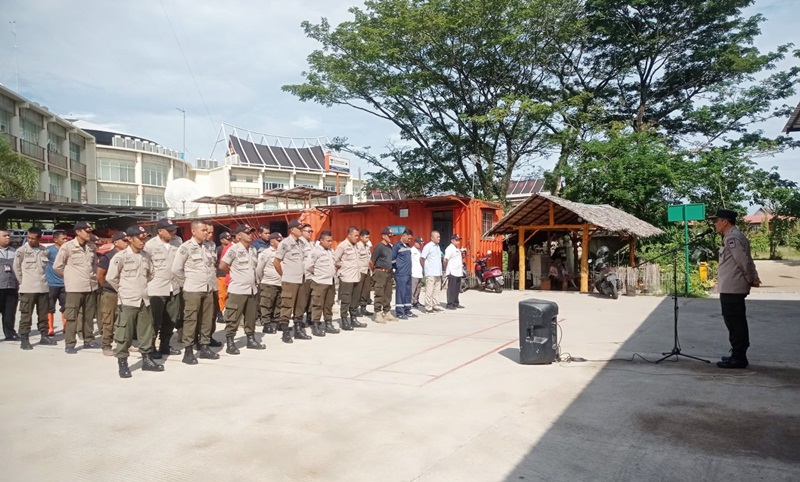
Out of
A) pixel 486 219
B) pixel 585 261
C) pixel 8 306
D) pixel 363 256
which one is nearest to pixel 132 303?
pixel 8 306

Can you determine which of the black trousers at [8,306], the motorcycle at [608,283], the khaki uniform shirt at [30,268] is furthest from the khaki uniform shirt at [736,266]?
the black trousers at [8,306]

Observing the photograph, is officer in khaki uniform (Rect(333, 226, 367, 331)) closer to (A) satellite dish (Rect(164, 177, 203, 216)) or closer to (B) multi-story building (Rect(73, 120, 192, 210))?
(A) satellite dish (Rect(164, 177, 203, 216))

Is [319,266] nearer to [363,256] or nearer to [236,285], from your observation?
[363,256]

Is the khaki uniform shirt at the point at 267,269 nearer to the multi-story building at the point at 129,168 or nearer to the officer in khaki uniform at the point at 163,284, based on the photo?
the officer in khaki uniform at the point at 163,284

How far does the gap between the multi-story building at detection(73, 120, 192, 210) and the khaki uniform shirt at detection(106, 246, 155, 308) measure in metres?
40.5

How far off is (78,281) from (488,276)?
11434 millimetres

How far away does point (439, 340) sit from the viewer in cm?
881

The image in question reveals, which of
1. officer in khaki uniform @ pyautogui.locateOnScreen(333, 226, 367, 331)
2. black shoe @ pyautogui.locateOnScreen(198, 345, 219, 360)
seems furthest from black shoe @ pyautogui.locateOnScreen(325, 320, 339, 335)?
black shoe @ pyautogui.locateOnScreen(198, 345, 219, 360)

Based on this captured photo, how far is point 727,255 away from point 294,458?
221 inches

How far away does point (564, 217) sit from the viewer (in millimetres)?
16906

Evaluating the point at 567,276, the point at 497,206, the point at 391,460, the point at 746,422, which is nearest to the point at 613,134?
the point at 497,206

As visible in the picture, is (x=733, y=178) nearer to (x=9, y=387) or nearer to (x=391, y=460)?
(x=391, y=460)

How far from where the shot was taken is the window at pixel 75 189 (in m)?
39.2

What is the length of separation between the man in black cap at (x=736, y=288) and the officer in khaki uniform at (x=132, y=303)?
6889mm
